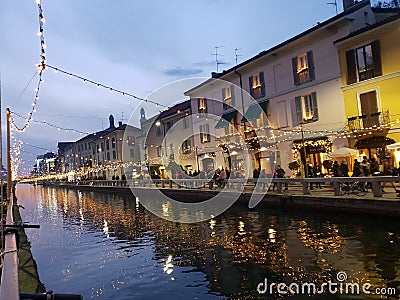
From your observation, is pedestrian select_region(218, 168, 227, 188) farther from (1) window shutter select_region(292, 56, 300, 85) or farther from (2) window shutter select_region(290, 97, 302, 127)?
(1) window shutter select_region(292, 56, 300, 85)

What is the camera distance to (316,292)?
677 centimetres

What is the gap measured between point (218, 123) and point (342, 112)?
49.3 ft

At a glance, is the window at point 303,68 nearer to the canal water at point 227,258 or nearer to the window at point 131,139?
the canal water at point 227,258

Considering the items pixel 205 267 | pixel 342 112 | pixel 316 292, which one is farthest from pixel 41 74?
pixel 342 112

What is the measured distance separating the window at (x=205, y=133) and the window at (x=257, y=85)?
8.33m

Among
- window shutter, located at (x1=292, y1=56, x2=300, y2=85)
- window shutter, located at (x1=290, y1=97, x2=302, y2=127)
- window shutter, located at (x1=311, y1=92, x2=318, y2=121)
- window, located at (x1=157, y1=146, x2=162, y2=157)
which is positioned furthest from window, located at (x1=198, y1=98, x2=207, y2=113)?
window shutter, located at (x1=311, y1=92, x2=318, y2=121)

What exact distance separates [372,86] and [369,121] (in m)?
2.11

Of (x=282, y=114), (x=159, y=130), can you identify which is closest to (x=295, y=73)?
(x=282, y=114)

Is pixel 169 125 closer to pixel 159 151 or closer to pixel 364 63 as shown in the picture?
pixel 159 151

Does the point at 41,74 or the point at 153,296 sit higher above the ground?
the point at 41,74

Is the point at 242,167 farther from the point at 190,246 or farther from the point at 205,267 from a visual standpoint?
the point at 205,267

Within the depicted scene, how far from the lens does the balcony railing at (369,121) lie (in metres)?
20.9

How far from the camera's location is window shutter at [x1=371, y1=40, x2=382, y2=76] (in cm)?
2142

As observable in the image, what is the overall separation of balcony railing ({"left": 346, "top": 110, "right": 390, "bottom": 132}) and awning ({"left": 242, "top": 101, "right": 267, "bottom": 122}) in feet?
29.0
